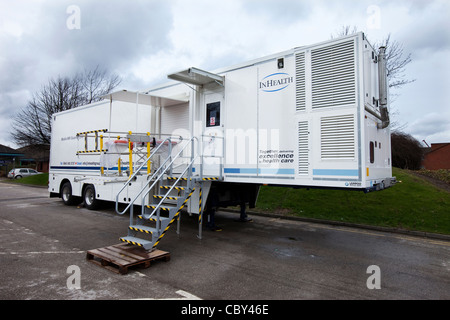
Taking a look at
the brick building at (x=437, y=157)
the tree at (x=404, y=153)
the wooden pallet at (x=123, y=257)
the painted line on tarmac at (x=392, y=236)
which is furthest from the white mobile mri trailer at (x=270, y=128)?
the brick building at (x=437, y=157)

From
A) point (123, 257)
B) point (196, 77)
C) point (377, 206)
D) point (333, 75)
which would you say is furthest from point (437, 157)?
point (123, 257)

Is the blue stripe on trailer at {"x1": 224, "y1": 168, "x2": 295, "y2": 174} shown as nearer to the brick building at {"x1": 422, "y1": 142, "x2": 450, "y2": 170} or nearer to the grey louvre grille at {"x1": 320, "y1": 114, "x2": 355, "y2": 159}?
the grey louvre grille at {"x1": 320, "y1": 114, "x2": 355, "y2": 159}

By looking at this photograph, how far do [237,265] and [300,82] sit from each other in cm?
381

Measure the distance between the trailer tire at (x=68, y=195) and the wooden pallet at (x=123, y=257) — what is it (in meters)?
7.74

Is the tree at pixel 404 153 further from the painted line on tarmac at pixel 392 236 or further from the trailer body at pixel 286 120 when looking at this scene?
the trailer body at pixel 286 120

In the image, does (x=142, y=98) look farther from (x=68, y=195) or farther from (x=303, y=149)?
(x=68, y=195)

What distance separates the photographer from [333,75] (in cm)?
564

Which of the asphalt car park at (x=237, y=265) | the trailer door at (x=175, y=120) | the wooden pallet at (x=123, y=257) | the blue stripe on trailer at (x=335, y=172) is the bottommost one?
the asphalt car park at (x=237, y=265)

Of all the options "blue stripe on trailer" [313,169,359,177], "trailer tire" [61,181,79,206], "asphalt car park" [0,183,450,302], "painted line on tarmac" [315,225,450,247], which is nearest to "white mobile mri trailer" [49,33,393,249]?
"blue stripe on trailer" [313,169,359,177]

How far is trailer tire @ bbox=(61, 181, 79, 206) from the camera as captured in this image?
1240 cm

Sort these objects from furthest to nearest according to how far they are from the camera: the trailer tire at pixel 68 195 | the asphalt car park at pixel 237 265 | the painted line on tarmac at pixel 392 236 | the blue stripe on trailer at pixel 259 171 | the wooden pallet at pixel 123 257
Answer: the trailer tire at pixel 68 195
the painted line on tarmac at pixel 392 236
the blue stripe on trailer at pixel 259 171
the wooden pallet at pixel 123 257
the asphalt car park at pixel 237 265

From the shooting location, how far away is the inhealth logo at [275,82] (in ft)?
20.4
